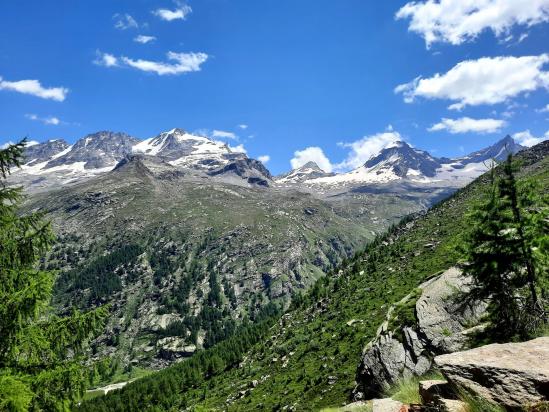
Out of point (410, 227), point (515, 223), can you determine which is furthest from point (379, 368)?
point (410, 227)

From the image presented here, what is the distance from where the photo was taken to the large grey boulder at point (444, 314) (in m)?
26.8

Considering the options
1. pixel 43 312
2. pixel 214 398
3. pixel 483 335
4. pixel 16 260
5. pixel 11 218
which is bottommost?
pixel 214 398

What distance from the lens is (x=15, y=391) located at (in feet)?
39.1

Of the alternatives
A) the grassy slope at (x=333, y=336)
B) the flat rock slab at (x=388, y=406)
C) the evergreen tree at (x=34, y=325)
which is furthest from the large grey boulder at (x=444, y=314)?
the evergreen tree at (x=34, y=325)

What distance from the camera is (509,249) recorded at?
19906mm

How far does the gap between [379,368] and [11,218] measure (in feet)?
89.8

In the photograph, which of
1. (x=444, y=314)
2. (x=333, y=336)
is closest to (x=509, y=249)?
(x=444, y=314)

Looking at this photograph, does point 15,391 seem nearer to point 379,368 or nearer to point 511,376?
point 511,376

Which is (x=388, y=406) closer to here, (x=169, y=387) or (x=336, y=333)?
(x=336, y=333)

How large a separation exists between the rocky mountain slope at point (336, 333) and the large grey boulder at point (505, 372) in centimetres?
1250

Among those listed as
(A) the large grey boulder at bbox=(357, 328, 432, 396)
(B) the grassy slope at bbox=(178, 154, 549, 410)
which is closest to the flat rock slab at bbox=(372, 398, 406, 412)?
(A) the large grey boulder at bbox=(357, 328, 432, 396)

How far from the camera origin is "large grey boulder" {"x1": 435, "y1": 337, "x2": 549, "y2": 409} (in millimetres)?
8711

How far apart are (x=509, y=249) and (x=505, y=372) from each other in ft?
40.5

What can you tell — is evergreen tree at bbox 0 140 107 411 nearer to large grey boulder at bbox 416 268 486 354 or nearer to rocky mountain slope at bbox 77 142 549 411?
rocky mountain slope at bbox 77 142 549 411
